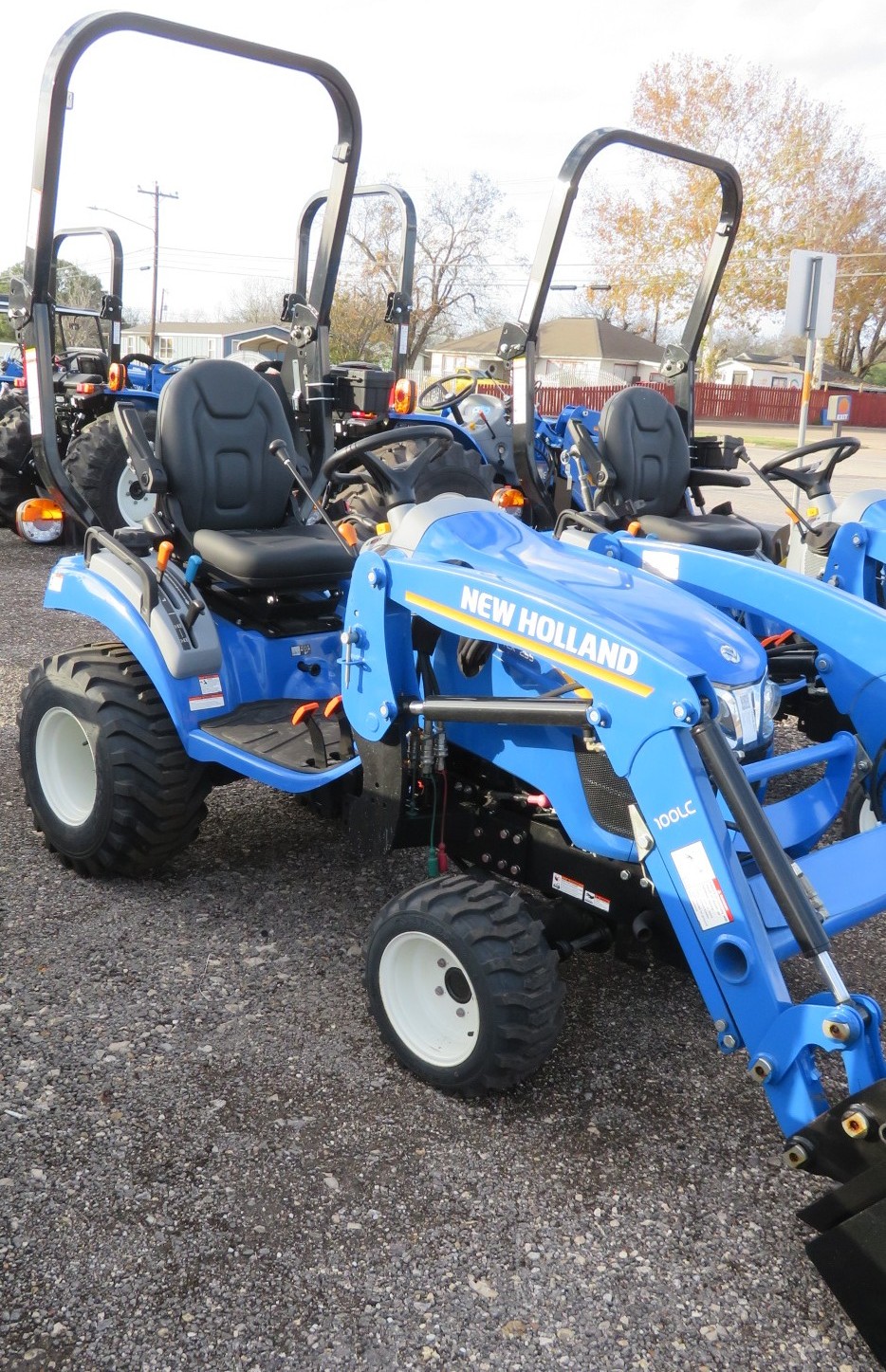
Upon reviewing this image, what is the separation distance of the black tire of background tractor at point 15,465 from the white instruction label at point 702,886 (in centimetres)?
788

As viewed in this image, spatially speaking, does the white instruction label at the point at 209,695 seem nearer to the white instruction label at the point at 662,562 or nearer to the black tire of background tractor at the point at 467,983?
the black tire of background tractor at the point at 467,983

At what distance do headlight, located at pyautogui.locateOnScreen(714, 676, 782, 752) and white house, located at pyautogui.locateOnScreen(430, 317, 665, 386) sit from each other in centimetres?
4662

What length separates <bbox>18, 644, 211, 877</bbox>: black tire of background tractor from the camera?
3.30 metres

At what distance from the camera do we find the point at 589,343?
2010 inches

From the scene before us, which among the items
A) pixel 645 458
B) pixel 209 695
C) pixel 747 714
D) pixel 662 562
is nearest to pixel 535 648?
pixel 747 714

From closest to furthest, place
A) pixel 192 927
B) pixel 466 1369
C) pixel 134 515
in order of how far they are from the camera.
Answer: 1. pixel 466 1369
2. pixel 192 927
3. pixel 134 515

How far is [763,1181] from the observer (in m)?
2.32

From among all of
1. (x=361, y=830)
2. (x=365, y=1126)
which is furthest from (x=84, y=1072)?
(x=361, y=830)

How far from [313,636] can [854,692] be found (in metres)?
1.61

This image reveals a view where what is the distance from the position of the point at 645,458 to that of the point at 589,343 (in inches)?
1869

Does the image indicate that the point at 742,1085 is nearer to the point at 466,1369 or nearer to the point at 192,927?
the point at 466,1369

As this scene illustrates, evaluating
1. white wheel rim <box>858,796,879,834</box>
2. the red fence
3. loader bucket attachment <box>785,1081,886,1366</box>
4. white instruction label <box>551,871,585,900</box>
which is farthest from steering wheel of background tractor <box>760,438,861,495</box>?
the red fence

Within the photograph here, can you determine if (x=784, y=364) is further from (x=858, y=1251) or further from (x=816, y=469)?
(x=858, y=1251)

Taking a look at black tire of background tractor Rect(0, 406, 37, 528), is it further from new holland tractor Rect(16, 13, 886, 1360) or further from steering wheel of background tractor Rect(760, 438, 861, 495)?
steering wheel of background tractor Rect(760, 438, 861, 495)
